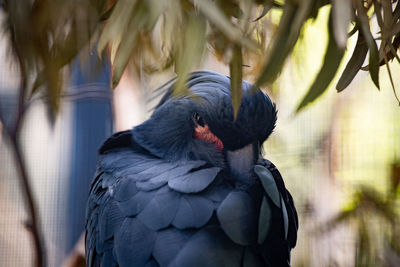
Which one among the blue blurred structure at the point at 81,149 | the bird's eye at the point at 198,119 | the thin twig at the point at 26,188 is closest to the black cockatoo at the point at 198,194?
the bird's eye at the point at 198,119

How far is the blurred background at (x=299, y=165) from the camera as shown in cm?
139

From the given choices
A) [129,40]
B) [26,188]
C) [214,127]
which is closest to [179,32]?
[129,40]

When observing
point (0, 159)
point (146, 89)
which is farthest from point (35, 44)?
point (0, 159)

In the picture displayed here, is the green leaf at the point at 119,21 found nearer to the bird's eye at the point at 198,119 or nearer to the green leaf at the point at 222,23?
the green leaf at the point at 222,23

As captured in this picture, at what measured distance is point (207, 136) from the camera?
81 cm

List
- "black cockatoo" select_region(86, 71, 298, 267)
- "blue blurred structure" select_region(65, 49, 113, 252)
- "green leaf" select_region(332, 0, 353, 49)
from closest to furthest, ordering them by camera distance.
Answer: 1. "green leaf" select_region(332, 0, 353, 49)
2. "black cockatoo" select_region(86, 71, 298, 267)
3. "blue blurred structure" select_region(65, 49, 113, 252)

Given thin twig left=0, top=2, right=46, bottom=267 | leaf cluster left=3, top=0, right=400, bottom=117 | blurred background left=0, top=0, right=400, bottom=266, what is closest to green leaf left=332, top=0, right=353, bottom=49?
leaf cluster left=3, top=0, right=400, bottom=117

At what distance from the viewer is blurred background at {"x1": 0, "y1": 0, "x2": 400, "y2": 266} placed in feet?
4.57

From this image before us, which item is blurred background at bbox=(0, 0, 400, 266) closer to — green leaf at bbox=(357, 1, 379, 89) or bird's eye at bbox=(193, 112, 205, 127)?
bird's eye at bbox=(193, 112, 205, 127)

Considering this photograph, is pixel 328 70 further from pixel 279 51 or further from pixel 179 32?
pixel 179 32

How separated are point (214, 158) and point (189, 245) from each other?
0.14 metres

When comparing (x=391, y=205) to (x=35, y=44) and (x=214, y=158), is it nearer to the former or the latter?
(x=214, y=158)

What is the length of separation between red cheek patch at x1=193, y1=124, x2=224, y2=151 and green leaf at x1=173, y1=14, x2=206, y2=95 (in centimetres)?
21

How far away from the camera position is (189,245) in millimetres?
734
